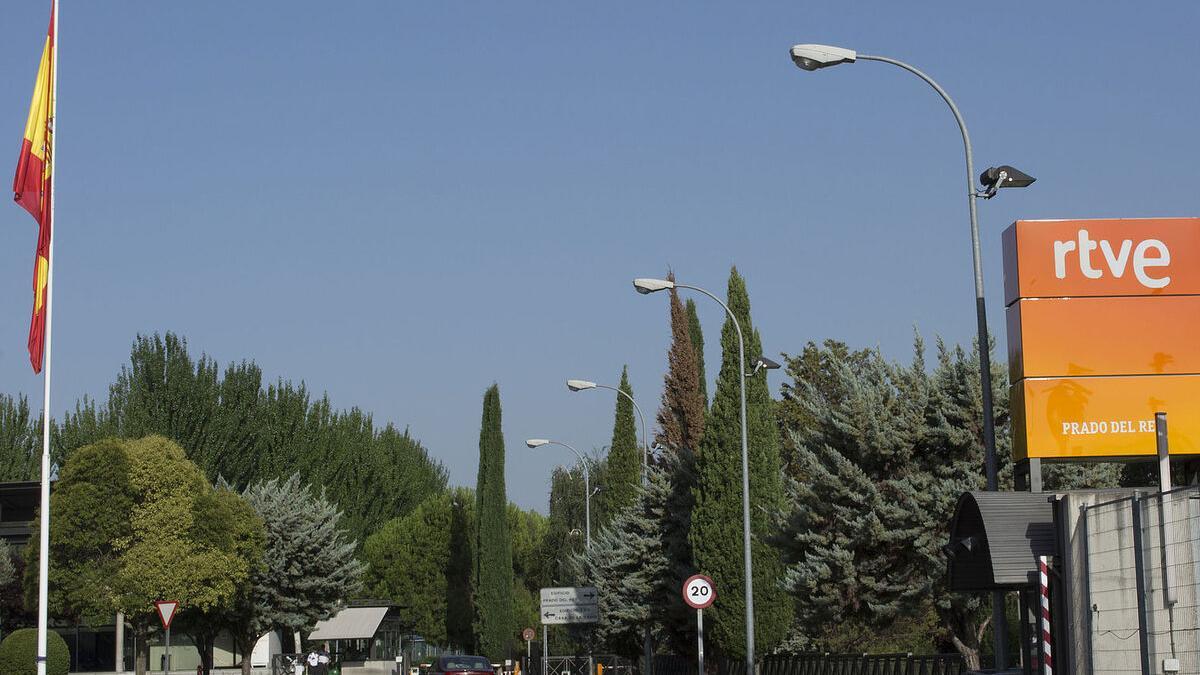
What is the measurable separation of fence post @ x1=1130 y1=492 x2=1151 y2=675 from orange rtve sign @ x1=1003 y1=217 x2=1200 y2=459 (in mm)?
4487

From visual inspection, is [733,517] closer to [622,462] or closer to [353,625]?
[622,462]

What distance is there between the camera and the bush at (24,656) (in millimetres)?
39281

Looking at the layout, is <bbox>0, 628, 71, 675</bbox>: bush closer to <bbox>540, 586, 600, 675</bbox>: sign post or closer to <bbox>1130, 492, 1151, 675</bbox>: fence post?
<bbox>540, 586, 600, 675</bbox>: sign post

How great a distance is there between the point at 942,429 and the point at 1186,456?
11082 mm

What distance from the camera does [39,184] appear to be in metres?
19.8

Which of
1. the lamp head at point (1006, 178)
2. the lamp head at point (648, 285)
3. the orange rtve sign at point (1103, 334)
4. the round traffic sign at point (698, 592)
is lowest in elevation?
the round traffic sign at point (698, 592)

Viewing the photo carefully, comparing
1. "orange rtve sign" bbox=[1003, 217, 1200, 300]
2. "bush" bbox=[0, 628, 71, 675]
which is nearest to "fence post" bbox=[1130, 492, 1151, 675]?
"orange rtve sign" bbox=[1003, 217, 1200, 300]

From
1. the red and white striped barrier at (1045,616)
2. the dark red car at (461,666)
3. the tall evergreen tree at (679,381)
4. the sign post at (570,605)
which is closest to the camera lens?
the red and white striped barrier at (1045,616)

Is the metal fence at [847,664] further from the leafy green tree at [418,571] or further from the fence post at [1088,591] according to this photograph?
the leafy green tree at [418,571]

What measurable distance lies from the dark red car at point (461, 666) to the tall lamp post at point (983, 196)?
80.0ft

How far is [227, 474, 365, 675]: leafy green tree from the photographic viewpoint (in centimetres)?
4953

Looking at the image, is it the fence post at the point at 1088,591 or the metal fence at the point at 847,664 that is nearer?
the fence post at the point at 1088,591

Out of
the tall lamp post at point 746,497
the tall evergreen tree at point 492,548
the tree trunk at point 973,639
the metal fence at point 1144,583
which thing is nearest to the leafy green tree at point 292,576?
the tall evergreen tree at point 492,548

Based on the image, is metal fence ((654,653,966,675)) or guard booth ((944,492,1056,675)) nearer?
guard booth ((944,492,1056,675))
